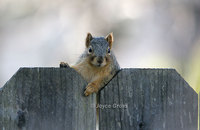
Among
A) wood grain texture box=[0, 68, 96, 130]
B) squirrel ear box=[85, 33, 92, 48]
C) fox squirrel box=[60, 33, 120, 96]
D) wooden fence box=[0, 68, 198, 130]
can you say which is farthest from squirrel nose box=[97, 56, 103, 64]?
wood grain texture box=[0, 68, 96, 130]

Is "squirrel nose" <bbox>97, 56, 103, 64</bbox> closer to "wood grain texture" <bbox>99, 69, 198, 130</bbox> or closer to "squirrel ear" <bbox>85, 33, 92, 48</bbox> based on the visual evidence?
"squirrel ear" <bbox>85, 33, 92, 48</bbox>

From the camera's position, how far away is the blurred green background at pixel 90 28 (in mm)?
5895

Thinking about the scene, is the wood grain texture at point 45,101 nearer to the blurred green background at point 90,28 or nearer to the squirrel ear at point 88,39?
the squirrel ear at point 88,39

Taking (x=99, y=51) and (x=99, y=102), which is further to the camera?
(x=99, y=51)

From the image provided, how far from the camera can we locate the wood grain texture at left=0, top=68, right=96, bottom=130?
2686 millimetres

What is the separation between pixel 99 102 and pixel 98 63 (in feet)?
3.71

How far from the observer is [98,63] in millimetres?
3938

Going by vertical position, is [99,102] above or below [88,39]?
below

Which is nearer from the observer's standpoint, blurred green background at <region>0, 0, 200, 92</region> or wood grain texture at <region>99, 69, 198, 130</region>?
wood grain texture at <region>99, 69, 198, 130</region>

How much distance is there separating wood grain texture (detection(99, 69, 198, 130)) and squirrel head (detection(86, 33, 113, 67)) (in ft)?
3.64

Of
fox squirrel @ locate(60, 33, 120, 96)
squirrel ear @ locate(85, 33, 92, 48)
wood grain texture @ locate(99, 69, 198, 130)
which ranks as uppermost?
squirrel ear @ locate(85, 33, 92, 48)

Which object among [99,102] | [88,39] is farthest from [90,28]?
[99,102]

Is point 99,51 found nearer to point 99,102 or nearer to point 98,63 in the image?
point 98,63

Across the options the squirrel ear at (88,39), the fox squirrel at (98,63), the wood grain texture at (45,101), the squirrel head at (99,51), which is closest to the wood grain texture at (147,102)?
the wood grain texture at (45,101)
